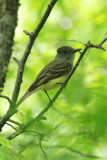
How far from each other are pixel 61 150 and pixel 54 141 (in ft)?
0.60

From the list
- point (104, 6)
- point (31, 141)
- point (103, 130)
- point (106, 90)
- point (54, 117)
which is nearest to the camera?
point (103, 130)

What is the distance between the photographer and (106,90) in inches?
140

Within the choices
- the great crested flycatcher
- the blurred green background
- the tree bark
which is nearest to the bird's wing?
the great crested flycatcher

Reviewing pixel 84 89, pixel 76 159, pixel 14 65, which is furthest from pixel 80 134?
pixel 14 65

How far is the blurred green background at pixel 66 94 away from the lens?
3123mm

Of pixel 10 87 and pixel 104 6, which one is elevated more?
pixel 104 6

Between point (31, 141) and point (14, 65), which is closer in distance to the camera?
point (31, 141)

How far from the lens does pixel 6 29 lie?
5051mm

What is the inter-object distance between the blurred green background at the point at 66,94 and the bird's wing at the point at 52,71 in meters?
0.25

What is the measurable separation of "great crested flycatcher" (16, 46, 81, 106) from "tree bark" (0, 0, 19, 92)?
445 millimetres

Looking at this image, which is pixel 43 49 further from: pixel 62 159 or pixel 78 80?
pixel 62 159

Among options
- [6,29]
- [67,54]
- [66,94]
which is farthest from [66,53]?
[66,94]

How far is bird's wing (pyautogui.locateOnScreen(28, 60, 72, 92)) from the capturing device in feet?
17.2

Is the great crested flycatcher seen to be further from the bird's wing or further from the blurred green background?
the blurred green background
